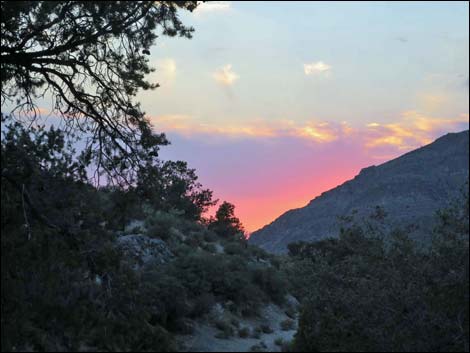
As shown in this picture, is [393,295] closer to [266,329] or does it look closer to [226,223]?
[266,329]

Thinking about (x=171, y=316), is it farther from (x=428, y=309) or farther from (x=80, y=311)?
(x=428, y=309)

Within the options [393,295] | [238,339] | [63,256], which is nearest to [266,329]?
[238,339]

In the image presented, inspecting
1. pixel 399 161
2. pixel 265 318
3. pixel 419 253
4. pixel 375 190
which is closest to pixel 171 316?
pixel 265 318

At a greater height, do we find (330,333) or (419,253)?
(419,253)

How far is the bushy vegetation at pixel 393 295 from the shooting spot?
902cm

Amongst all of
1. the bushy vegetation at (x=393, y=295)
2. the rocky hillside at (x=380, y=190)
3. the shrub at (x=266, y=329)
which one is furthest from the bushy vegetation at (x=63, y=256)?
the rocky hillside at (x=380, y=190)

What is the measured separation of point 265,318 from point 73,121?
1034 cm

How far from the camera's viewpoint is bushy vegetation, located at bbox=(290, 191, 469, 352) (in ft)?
29.6

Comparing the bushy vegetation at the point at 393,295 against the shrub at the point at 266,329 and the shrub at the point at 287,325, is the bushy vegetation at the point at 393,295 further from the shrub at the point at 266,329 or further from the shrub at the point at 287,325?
the shrub at the point at 287,325

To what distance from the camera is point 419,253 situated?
1034 cm

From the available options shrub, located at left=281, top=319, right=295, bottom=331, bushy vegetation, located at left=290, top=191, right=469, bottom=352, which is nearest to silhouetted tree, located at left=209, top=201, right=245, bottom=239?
shrub, located at left=281, top=319, right=295, bottom=331

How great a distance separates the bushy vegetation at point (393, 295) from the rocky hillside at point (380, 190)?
154 ft

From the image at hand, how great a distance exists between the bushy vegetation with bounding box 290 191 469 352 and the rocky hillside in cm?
4701

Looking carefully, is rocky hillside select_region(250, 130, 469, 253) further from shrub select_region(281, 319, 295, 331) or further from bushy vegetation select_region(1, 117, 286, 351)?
bushy vegetation select_region(1, 117, 286, 351)
